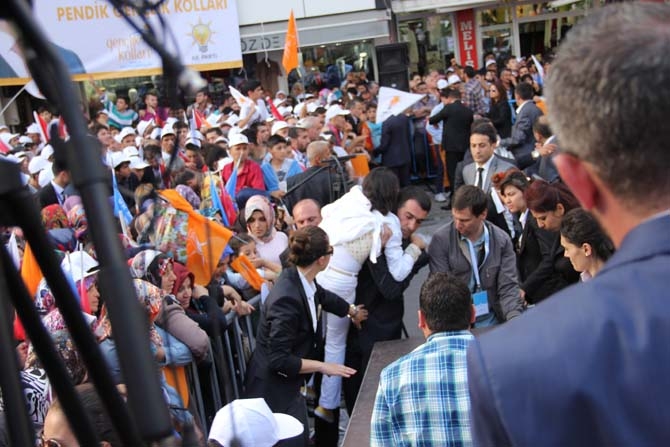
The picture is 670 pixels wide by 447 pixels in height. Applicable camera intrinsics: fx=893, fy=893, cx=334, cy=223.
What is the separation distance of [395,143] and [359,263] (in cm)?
741

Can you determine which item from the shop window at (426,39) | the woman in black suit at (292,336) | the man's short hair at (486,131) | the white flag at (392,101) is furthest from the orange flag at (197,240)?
the shop window at (426,39)

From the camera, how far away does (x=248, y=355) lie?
5.83 m

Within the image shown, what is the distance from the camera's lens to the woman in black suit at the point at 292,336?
15.5ft

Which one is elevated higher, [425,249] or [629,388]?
[629,388]

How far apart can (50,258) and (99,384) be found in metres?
0.15

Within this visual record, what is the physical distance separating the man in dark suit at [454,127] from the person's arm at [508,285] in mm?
6908

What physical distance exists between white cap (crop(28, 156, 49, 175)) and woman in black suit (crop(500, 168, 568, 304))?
5.08m

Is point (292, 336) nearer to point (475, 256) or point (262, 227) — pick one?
point (475, 256)

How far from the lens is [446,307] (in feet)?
10.5

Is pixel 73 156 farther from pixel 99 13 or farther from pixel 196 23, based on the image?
pixel 196 23

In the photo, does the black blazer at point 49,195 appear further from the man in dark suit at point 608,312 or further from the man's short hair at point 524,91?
the man in dark suit at point 608,312

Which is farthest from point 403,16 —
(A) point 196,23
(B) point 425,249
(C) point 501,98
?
(B) point 425,249

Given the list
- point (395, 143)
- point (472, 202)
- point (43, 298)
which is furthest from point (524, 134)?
point (43, 298)

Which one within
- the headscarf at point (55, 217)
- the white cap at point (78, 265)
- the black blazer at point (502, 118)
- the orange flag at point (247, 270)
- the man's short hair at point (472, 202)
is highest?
the white cap at point (78, 265)
